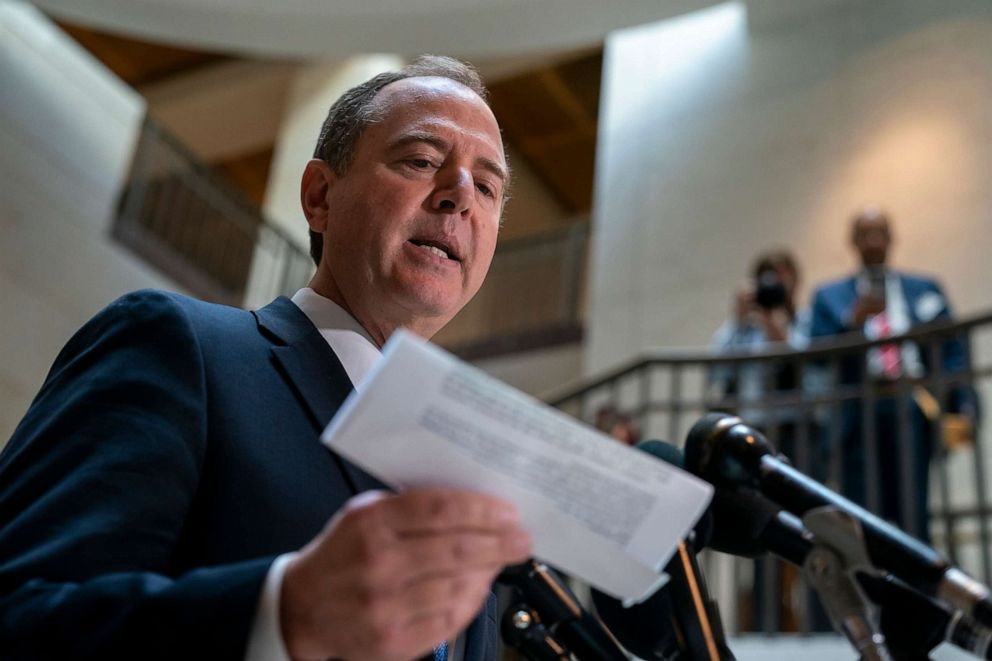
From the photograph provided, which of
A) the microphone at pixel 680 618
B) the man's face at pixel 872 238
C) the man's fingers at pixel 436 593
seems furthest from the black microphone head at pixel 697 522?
the man's face at pixel 872 238

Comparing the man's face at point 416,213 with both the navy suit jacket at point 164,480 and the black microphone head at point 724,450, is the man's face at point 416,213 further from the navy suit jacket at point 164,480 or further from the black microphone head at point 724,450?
the black microphone head at point 724,450

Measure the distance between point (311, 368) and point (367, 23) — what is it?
8.20 metres

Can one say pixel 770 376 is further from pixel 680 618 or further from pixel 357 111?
pixel 680 618


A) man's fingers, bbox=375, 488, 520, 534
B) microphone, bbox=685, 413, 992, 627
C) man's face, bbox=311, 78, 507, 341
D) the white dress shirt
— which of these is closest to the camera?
man's fingers, bbox=375, 488, 520, 534

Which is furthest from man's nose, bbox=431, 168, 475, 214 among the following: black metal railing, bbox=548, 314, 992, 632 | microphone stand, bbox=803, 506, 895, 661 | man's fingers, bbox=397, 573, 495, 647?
black metal railing, bbox=548, 314, 992, 632

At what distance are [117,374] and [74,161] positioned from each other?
848 cm

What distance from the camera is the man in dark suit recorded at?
96cm

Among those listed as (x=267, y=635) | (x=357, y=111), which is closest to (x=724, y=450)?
(x=267, y=635)

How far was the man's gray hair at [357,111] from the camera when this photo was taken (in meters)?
1.79

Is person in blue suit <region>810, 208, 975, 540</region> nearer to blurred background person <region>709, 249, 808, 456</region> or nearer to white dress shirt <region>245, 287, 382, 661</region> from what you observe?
blurred background person <region>709, 249, 808, 456</region>

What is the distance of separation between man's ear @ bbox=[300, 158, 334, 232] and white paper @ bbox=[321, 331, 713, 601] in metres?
0.93

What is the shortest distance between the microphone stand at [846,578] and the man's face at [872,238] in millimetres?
4442

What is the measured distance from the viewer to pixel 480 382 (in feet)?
3.10

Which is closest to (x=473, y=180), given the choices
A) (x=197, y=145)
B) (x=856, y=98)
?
(x=856, y=98)
